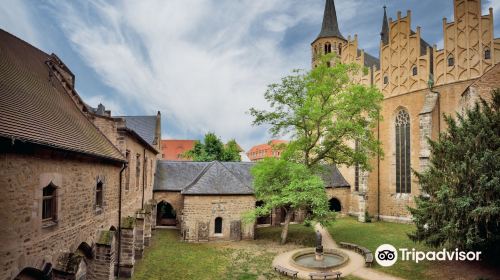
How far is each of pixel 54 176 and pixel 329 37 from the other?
37.1m

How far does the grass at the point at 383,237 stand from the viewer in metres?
13.8

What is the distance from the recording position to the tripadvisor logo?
1337 cm

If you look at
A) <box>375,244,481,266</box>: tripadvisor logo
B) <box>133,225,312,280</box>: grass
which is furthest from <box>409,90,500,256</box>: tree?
<box>133,225,312,280</box>: grass

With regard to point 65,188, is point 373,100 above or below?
above

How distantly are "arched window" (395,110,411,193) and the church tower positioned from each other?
15380 mm

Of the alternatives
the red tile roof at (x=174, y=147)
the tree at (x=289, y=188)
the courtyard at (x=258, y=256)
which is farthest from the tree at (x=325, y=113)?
the red tile roof at (x=174, y=147)

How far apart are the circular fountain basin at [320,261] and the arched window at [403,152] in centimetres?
1183

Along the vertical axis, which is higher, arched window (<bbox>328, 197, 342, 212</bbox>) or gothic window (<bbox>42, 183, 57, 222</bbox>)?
gothic window (<bbox>42, 183, 57, 222</bbox>)

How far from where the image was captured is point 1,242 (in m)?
6.09

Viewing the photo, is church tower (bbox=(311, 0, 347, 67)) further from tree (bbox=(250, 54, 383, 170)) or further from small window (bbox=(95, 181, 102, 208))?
small window (bbox=(95, 181, 102, 208))

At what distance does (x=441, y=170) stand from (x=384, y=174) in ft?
46.7

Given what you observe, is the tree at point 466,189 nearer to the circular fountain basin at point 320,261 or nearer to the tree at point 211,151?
the circular fountain basin at point 320,261

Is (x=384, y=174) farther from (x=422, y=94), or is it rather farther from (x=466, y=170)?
(x=466, y=170)

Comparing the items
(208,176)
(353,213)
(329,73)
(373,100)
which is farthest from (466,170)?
(353,213)
